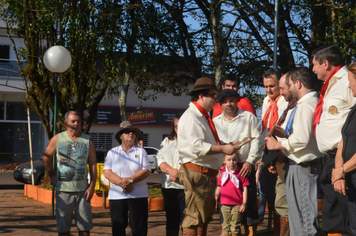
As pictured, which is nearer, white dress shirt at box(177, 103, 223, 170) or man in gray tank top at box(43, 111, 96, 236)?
white dress shirt at box(177, 103, 223, 170)

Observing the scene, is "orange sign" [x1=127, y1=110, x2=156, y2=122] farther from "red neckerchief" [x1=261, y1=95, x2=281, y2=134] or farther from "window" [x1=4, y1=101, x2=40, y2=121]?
"red neckerchief" [x1=261, y1=95, x2=281, y2=134]

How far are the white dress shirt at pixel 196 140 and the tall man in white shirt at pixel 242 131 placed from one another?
705mm

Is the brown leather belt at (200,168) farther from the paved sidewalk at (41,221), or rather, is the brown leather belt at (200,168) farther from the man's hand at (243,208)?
the paved sidewalk at (41,221)

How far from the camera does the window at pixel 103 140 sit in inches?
1502

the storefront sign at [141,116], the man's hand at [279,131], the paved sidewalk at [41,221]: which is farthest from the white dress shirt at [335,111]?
the storefront sign at [141,116]

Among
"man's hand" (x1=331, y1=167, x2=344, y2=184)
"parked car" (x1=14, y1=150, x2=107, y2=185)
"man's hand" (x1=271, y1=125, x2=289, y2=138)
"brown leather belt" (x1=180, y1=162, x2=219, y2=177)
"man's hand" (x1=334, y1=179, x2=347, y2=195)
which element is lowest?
"parked car" (x1=14, y1=150, x2=107, y2=185)

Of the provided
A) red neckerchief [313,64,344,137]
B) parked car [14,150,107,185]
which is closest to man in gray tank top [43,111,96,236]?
red neckerchief [313,64,344,137]

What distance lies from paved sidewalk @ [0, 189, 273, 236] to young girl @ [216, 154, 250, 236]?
1.96 metres

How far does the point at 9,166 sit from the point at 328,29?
20.0m

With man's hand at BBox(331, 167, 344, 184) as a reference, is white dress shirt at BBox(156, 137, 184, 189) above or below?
below

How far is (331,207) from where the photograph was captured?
4.96 m

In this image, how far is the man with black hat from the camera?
5836mm

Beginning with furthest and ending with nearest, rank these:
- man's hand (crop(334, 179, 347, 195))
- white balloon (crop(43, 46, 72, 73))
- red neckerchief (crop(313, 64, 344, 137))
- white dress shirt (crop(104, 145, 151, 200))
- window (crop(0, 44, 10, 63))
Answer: window (crop(0, 44, 10, 63))
white balloon (crop(43, 46, 72, 73))
white dress shirt (crop(104, 145, 151, 200))
red neckerchief (crop(313, 64, 344, 137))
man's hand (crop(334, 179, 347, 195))

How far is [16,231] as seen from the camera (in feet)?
29.4
